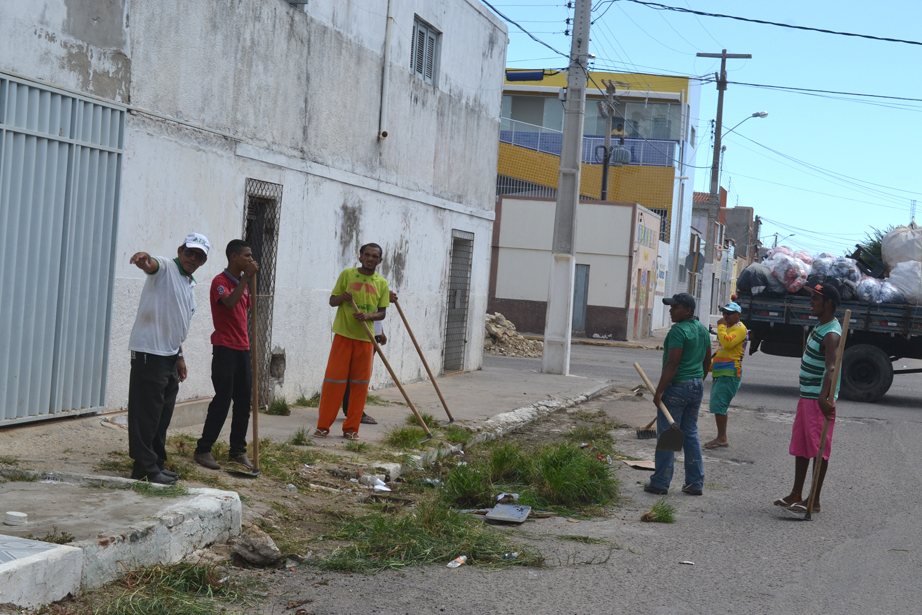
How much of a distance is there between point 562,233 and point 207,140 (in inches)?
342

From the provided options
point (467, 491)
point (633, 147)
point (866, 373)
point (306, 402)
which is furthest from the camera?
point (633, 147)

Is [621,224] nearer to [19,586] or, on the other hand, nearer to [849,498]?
[849,498]

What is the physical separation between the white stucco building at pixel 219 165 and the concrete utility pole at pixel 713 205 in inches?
578

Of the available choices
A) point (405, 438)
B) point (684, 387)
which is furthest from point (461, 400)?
point (684, 387)

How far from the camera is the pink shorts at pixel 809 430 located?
6.81m

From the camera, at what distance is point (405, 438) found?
8.27m

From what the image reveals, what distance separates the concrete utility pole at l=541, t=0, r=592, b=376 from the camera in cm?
1588

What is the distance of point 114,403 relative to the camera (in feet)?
24.7

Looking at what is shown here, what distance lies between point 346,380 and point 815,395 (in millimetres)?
3945

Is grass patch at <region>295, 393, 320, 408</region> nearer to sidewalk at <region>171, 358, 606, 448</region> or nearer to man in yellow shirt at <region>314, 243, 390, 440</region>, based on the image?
sidewalk at <region>171, 358, 606, 448</region>

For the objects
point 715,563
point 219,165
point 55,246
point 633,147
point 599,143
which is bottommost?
point 715,563

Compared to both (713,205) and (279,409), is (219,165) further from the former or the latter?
(713,205)

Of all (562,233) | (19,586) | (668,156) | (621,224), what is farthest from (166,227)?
(668,156)

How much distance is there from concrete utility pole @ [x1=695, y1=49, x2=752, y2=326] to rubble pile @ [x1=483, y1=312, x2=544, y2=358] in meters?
6.98
